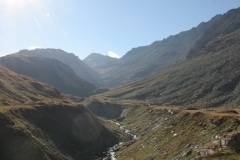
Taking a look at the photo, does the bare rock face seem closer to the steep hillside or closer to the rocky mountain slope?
the rocky mountain slope

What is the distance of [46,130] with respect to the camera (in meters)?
128

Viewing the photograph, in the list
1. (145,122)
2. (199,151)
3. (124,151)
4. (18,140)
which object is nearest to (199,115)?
(124,151)

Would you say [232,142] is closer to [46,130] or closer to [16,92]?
[46,130]

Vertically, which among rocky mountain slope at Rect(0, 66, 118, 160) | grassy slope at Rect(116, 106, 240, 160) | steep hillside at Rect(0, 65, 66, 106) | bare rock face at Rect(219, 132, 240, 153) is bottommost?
grassy slope at Rect(116, 106, 240, 160)

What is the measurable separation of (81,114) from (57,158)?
5153 cm

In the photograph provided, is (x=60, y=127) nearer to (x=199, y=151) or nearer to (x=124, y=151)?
(x=124, y=151)

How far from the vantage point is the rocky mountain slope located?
10044 centimetres

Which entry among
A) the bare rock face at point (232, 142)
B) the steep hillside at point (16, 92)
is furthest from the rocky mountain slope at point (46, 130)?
the bare rock face at point (232, 142)

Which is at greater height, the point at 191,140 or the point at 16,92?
the point at 16,92

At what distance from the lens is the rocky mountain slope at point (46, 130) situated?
100438 mm

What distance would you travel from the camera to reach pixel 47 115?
13912cm

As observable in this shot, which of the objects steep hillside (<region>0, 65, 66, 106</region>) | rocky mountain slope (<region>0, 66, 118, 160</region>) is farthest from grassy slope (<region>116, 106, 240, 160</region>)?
steep hillside (<region>0, 65, 66, 106</region>)

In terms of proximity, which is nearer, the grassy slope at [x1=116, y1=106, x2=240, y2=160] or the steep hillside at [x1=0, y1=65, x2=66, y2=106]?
the grassy slope at [x1=116, y1=106, x2=240, y2=160]

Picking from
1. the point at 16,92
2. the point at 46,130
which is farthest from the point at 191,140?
the point at 16,92
